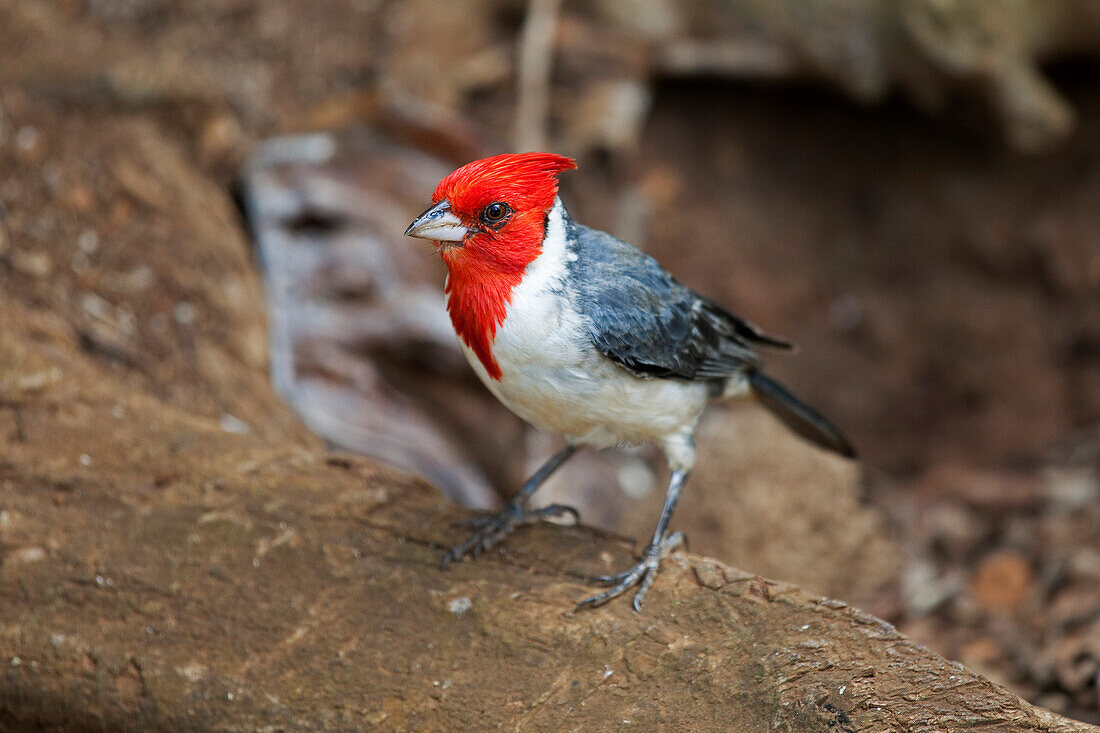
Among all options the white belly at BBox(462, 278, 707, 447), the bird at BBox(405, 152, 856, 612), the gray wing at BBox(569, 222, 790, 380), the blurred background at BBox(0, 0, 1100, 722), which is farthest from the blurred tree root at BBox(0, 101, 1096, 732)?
the blurred background at BBox(0, 0, 1100, 722)

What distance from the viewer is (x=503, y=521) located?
132 inches

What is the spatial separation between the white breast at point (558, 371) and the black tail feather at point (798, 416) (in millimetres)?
715

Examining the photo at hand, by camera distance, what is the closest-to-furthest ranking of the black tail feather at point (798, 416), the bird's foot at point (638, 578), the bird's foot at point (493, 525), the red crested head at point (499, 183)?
the bird's foot at point (638, 578) → the red crested head at point (499, 183) → the bird's foot at point (493, 525) → the black tail feather at point (798, 416)

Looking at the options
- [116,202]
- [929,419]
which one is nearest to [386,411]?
[116,202]

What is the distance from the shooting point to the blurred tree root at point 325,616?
8.35 ft

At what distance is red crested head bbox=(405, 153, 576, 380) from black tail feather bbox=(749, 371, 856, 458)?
4.23 feet

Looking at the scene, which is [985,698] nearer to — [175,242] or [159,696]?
[159,696]

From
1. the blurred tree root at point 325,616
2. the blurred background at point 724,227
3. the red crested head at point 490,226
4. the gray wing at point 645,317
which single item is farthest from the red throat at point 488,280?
the blurred background at point 724,227

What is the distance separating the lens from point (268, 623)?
9.24 feet

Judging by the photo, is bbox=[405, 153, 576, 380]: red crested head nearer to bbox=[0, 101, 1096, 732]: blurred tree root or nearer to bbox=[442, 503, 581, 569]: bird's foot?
bbox=[442, 503, 581, 569]: bird's foot

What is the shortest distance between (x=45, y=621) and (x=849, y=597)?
393cm

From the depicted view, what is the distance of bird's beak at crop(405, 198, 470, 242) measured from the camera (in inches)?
118

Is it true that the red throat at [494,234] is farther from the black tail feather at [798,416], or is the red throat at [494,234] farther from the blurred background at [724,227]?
the blurred background at [724,227]

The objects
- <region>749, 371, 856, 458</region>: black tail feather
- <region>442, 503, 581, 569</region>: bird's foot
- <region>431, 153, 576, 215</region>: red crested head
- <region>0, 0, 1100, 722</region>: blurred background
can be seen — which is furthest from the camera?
<region>0, 0, 1100, 722</region>: blurred background
